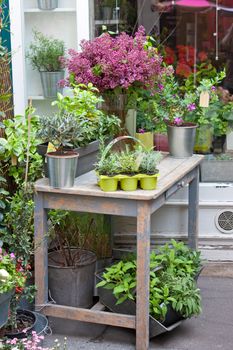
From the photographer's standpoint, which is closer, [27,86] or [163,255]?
[163,255]

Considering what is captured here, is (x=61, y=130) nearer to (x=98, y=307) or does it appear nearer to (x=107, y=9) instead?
(x=98, y=307)

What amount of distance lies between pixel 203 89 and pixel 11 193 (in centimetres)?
144

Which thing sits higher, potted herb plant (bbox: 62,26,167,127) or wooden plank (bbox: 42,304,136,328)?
potted herb plant (bbox: 62,26,167,127)

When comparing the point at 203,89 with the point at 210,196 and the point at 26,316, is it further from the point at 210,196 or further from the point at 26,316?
the point at 26,316

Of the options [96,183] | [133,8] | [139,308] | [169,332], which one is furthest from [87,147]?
[133,8]

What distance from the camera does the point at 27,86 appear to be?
16.1ft

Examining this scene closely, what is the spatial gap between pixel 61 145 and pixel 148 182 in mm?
516

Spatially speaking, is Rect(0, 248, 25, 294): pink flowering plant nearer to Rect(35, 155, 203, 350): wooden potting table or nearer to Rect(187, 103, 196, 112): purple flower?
Rect(35, 155, 203, 350): wooden potting table

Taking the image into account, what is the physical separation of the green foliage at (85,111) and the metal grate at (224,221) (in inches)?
51.1

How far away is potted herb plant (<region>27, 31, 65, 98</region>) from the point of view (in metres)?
4.73

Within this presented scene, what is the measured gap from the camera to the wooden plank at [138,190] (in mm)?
3613

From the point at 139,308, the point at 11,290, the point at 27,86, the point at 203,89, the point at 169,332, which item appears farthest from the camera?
the point at 27,86

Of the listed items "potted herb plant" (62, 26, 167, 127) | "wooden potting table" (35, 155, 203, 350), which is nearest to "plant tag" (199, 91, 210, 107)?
"potted herb plant" (62, 26, 167, 127)

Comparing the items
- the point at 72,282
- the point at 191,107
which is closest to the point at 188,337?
the point at 72,282
